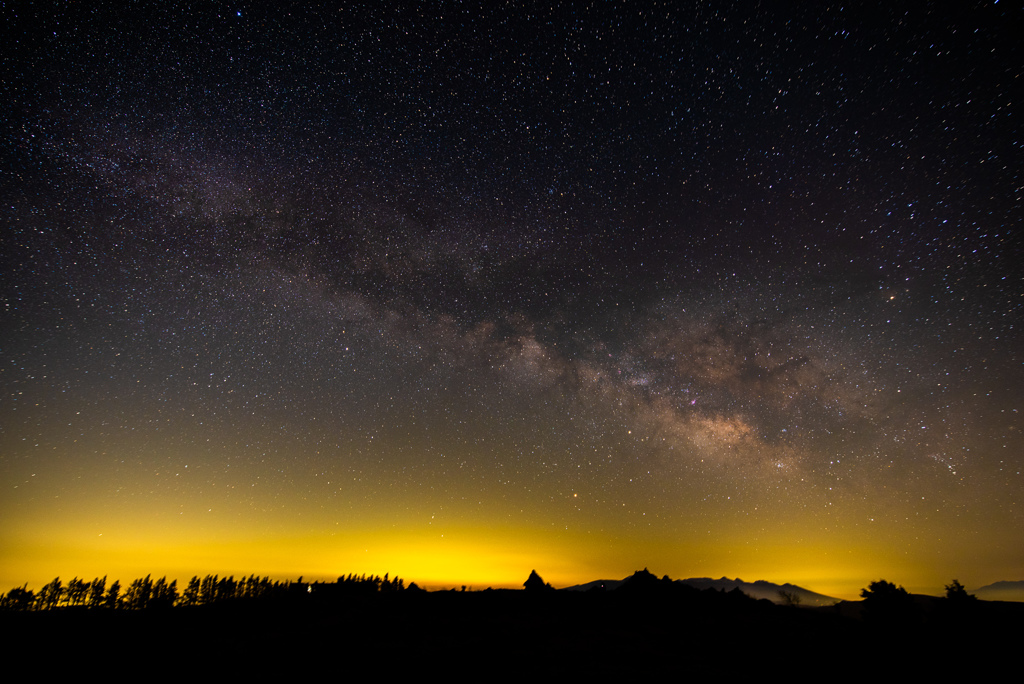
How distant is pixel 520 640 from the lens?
30047 millimetres

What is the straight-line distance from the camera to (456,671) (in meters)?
23.9

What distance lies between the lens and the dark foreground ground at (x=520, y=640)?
23.4m

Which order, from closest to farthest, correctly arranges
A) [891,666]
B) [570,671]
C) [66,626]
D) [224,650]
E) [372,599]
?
[891,666]
[570,671]
[224,650]
[66,626]
[372,599]

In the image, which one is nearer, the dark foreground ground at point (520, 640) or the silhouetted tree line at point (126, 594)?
the dark foreground ground at point (520, 640)

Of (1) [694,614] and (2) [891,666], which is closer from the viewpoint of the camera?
(2) [891,666]

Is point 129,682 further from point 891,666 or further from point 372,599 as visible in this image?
point 891,666

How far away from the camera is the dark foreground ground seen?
23422mm

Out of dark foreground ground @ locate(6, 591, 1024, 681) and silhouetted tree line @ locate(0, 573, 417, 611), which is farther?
silhouetted tree line @ locate(0, 573, 417, 611)

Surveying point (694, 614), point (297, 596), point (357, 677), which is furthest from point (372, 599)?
point (694, 614)

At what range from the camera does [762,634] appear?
98.7ft

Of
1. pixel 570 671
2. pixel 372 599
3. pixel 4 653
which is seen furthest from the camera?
pixel 372 599

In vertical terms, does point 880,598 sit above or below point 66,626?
above

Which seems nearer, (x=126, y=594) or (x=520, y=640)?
(x=520, y=640)

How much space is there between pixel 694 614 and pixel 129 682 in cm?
3922
